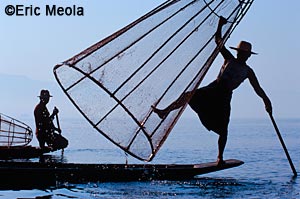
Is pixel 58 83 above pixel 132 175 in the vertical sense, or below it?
above

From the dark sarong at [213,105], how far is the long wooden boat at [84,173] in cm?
85

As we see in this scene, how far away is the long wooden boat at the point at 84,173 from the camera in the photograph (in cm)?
1445

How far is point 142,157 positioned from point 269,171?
6970 millimetres

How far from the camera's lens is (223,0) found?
13.7m

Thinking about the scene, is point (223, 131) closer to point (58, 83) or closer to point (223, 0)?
point (223, 0)

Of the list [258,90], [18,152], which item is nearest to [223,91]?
[258,90]

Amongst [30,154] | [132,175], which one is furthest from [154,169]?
[30,154]

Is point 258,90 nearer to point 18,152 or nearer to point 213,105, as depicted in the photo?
point 213,105

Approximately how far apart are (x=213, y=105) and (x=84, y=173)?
280 centimetres

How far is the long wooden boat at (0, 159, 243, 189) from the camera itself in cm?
1445

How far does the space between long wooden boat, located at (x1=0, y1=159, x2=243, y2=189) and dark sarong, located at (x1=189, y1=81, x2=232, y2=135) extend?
85 centimetres

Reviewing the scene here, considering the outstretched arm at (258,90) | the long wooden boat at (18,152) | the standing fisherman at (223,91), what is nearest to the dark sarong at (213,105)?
the standing fisherman at (223,91)

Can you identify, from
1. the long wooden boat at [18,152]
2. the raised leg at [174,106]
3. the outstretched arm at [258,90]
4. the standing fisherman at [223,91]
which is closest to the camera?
the raised leg at [174,106]

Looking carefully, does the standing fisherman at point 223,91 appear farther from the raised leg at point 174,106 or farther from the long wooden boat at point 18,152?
the long wooden boat at point 18,152
